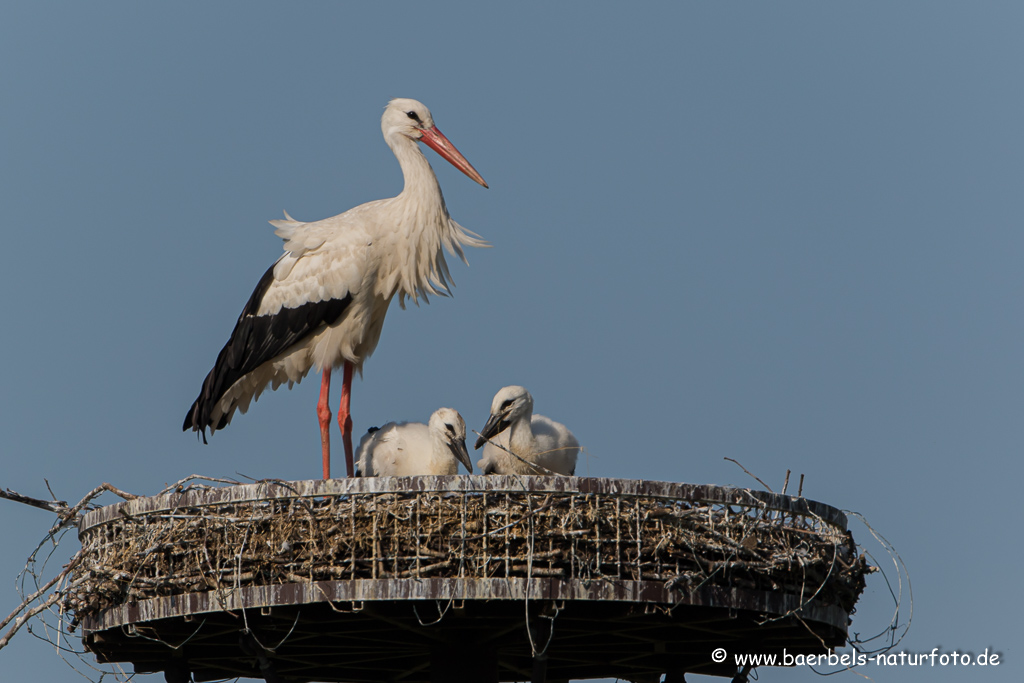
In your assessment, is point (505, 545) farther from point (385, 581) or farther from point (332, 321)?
point (332, 321)

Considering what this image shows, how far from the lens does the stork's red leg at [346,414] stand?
11.1 m

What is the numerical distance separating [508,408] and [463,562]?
2515 mm

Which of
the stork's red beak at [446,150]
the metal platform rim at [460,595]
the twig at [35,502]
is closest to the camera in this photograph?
the metal platform rim at [460,595]

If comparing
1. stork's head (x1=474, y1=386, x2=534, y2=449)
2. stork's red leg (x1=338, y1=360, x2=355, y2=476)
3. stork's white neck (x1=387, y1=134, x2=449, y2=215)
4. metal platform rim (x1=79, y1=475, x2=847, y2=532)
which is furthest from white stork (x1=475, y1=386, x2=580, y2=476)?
metal platform rim (x1=79, y1=475, x2=847, y2=532)

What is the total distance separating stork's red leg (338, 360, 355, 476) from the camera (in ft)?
36.6

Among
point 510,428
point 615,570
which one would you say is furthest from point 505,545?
point 510,428

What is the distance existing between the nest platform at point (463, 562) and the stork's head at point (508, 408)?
5.17 ft

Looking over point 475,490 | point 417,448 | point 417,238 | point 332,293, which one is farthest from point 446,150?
point 475,490

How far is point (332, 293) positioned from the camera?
1081cm

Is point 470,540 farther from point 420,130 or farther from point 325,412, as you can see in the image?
point 420,130

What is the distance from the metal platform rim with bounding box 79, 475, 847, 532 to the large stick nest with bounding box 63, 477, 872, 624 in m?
0.01

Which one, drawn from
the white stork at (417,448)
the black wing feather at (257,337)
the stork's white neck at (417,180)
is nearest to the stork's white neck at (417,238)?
the stork's white neck at (417,180)

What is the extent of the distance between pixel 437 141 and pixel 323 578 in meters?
4.64

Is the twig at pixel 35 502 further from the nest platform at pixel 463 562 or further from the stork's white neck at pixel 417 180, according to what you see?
the stork's white neck at pixel 417 180
